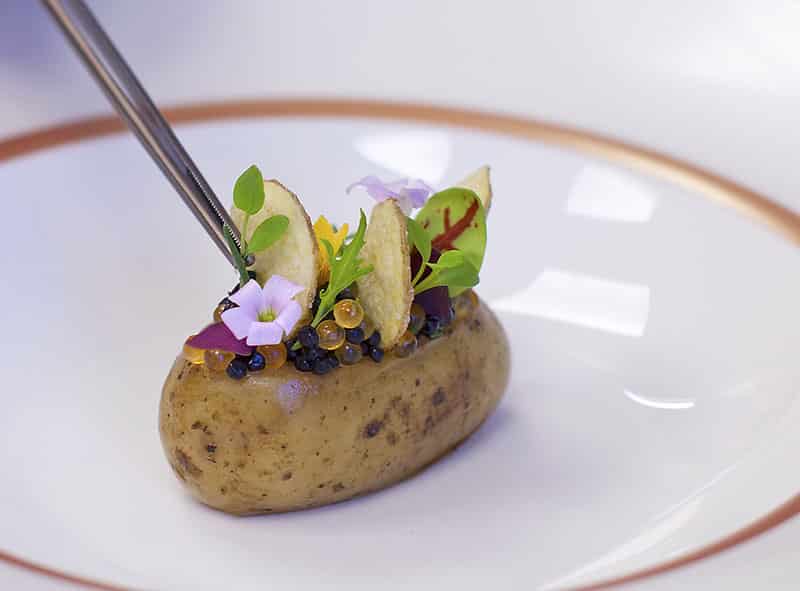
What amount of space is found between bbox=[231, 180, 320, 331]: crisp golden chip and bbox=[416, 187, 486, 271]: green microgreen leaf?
0.85 feet

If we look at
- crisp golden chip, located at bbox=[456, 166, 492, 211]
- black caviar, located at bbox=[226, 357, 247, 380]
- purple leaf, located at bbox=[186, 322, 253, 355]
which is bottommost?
black caviar, located at bbox=[226, 357, 247, 380]

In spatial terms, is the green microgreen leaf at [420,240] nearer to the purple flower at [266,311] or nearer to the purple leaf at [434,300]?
the purple leaf at [434,300]

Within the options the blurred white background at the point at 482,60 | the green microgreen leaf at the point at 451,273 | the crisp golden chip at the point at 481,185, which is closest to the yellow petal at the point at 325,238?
the green microgreen leaf at the point at 451,273

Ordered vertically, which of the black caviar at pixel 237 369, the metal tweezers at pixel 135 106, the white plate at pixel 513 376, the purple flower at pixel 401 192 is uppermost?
the metal tweezers at pixel 135 106

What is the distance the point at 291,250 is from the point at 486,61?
1329 mm

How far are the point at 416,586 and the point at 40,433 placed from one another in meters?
0.76

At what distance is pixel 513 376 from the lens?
7.50 ft

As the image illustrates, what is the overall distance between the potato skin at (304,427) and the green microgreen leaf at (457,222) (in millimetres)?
133

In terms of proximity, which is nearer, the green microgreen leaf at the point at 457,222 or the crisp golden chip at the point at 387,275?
the crisp golden chip at the point at 387,275

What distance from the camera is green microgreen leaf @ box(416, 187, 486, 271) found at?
1938mm

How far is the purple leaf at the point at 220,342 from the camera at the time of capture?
1.74 metres

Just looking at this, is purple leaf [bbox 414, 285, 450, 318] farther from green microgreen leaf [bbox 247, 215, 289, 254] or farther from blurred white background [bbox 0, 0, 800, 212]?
blurred white background [bbox 0, 0, 800, 212]

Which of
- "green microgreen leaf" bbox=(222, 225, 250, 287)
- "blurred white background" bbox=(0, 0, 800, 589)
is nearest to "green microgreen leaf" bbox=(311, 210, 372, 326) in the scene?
"green microgreen leaf" bbox=(222, 225, 250, 287)

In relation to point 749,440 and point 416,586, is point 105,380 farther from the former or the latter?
point 749,440
